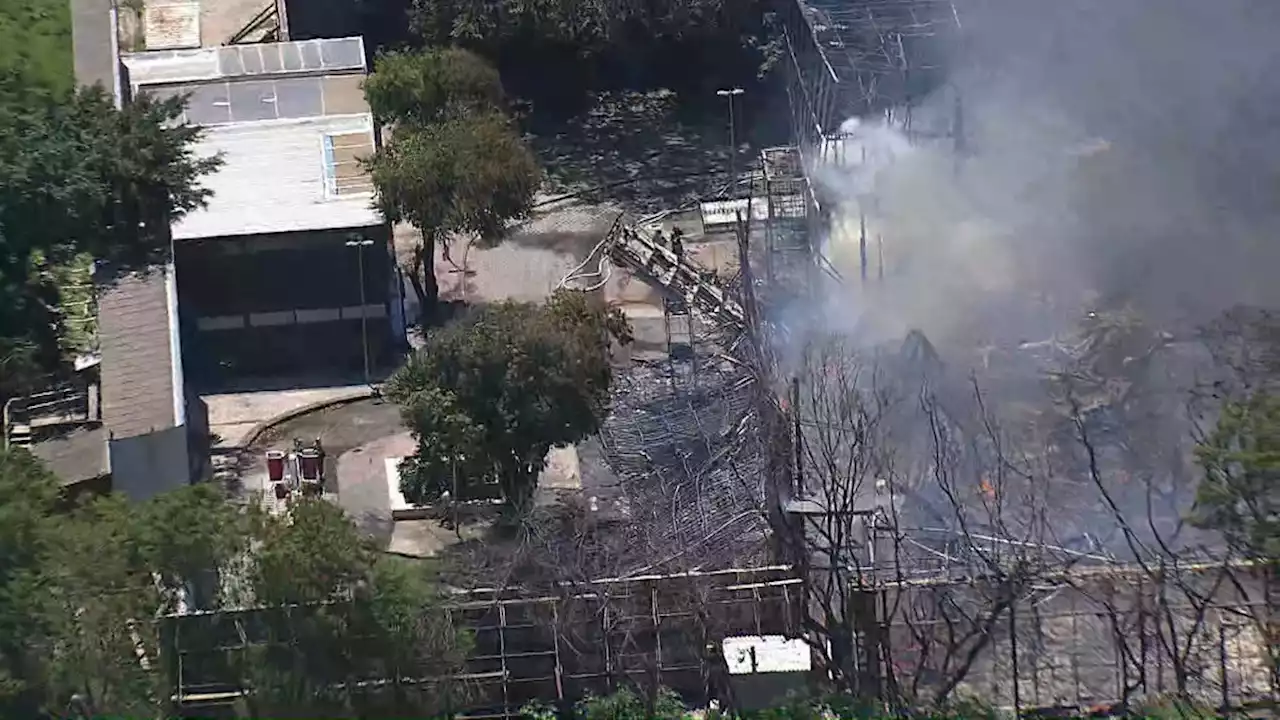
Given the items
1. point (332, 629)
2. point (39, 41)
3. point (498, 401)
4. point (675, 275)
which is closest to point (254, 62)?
point (39, 41)

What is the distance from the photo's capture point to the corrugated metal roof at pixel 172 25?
25.2 metres

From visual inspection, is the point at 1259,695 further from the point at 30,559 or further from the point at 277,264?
the point at 277,264

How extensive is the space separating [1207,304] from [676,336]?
16.6 ft

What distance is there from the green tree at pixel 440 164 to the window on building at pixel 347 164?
0.97 feet

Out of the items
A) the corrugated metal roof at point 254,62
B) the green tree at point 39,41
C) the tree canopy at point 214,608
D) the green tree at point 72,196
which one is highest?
the green tree at point 39,41

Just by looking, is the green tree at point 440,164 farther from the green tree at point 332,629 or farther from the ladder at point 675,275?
the green tree at point 332,629

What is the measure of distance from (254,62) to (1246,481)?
1368 cm

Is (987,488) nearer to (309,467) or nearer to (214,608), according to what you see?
(214,608)

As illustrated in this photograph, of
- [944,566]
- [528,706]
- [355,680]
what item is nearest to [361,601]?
[355,680]

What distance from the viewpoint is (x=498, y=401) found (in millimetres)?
13562

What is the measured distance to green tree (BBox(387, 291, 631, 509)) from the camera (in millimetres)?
13547

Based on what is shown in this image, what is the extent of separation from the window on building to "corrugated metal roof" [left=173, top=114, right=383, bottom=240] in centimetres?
2

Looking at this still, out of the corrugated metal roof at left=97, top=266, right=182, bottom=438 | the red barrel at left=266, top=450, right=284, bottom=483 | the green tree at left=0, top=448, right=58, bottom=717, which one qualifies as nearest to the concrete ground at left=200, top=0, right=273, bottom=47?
the corrugated metal roof at left=97, top=266, right=182, bottom=438

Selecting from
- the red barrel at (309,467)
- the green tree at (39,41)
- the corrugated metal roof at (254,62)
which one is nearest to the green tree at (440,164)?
the corrugated metal roof at (254,62)
